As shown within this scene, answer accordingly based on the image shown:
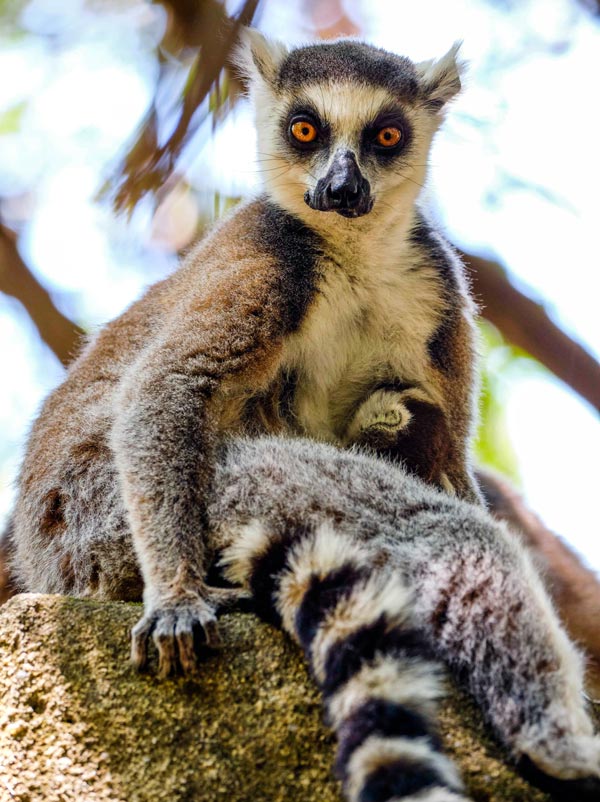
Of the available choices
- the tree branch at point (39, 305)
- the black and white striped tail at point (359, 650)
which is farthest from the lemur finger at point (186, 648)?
the tree branch at point (39, 305)

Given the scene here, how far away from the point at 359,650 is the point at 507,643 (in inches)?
16.0

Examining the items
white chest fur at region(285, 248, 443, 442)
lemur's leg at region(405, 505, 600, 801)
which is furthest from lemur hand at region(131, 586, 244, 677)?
white chest fur at region(285, 248, 443, 442)

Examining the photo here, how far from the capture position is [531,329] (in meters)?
5.44

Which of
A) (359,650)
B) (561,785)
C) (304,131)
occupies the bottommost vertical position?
(359,650)

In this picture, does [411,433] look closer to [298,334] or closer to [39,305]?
[298,334]

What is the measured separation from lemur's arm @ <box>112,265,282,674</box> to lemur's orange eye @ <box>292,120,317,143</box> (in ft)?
2.63

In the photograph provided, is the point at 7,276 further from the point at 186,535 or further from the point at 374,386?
the point at 186,535

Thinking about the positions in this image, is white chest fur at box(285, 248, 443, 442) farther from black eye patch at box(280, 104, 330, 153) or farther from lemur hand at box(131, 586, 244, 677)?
lemur hand at box(131, 586, 244, 677)

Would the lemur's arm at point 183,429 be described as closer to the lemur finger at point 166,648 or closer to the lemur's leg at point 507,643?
the lemur finger at point 166,648

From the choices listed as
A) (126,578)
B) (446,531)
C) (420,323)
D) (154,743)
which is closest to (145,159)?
(420,323)

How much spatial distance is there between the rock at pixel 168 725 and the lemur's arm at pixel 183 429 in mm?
132

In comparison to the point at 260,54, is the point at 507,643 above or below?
below

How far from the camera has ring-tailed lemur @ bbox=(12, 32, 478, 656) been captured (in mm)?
3193

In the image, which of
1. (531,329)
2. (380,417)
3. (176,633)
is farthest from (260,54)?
(176,633)
